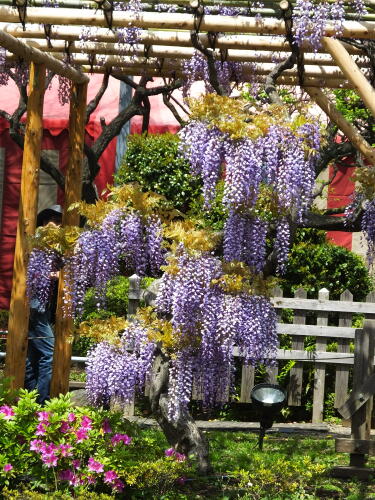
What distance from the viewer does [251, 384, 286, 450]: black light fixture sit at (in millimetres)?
7102

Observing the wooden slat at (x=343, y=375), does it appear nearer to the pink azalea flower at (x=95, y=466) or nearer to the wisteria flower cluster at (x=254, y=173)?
the wisteria flower cluster at (x=254, y=173)

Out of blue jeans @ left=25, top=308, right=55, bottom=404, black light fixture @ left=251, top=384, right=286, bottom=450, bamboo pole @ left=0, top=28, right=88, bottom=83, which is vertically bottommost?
black light fixture @ left=251, top=384, right=286, bottom=450

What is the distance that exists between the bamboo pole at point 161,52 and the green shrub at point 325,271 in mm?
2950

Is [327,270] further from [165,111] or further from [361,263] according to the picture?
[165,111]

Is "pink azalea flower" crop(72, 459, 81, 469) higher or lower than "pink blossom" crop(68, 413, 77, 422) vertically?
lower

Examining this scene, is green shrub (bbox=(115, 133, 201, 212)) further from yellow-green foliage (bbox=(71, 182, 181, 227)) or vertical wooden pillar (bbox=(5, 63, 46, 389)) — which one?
yellow-green foliage (bbox=(71, 182, 181, 227))

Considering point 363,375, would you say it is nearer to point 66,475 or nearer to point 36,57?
point 66,475

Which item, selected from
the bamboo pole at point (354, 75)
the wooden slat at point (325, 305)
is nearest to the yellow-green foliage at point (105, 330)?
the bamboo pole at point (354, 75)

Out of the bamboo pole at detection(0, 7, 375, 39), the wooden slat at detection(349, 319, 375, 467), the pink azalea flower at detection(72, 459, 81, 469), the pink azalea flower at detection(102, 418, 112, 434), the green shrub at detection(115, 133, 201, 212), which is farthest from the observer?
the green shrub at detection(115, 133, 201, 212)

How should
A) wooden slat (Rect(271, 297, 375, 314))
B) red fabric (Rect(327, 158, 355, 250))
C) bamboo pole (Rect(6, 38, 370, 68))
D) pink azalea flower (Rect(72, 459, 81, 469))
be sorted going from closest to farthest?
pink azalea flower (Rect(72, 459, 81, 469)) < bamboo pole (Rect(6, 38, 370, 68)) < wooden slat (Rect(271, 297, 375, 314)) < red fabric (Rect(327, 158, 355, 250))

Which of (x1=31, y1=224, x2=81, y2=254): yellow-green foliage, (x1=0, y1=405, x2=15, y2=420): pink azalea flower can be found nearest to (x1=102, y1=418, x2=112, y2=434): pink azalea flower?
(x1=0, y1=405, x2=15, y2=420): pink azalea flower

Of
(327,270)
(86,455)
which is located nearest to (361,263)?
(327,270)

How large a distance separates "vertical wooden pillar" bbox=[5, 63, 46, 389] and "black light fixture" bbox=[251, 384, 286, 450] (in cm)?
179

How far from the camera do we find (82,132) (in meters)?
7.15
